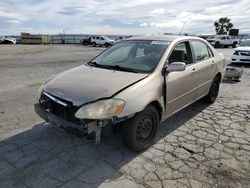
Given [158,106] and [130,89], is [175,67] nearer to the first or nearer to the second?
[158,106]

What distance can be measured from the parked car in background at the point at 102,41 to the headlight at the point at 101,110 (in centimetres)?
3156

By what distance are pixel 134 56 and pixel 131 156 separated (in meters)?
1.77

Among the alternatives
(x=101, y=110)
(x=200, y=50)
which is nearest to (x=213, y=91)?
(x=200, y=50)

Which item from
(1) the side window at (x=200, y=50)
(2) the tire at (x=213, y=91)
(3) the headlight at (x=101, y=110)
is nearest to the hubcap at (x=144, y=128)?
(3) the headlight at (x=101, y=110)

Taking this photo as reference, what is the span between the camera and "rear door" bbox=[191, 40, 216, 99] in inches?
189

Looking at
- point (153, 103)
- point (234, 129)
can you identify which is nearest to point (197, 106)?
point (234, 129)

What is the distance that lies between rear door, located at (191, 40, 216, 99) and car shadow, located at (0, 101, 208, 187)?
4.13 ft

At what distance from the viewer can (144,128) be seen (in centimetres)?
353

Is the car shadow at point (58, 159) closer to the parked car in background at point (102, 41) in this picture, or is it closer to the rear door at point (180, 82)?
the rear door at point (180, 82)

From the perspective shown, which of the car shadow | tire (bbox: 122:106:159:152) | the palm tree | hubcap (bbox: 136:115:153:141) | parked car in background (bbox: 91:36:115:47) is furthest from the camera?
the palm tree

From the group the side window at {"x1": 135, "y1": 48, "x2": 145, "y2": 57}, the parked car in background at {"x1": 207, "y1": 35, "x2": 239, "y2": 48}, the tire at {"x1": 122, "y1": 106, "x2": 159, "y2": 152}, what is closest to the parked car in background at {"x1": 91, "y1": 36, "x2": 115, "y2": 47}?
the parked car in background at {"x1": 207, "y1": 35, "x2": 239, "y2": 48}

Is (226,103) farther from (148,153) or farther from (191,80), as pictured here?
(148,153)

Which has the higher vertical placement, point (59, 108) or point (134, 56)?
point (134, 56)

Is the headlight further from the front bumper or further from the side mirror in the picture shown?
the side mirror
